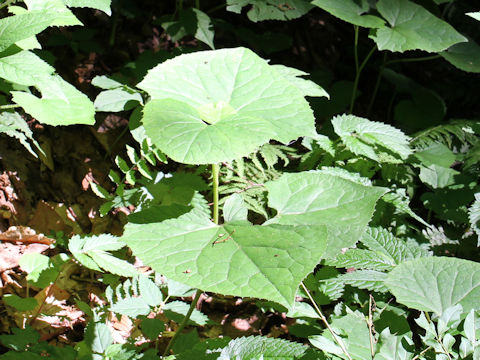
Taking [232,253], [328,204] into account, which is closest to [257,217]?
[328,204]

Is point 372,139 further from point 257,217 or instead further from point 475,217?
point 257,217

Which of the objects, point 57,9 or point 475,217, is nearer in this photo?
point 57,9

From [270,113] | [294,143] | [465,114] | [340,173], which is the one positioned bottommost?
[465,114]

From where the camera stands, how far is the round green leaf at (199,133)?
1.12m

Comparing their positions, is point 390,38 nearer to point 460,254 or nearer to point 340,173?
point 340,173

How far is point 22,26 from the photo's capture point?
1.57 meters

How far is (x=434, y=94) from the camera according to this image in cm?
358

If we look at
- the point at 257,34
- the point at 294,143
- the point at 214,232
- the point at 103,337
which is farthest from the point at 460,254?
the point at 257,34

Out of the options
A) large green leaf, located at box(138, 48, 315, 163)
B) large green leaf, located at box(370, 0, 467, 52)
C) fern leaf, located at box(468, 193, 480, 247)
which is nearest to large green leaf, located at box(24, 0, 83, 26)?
large green leaf, located at box(138, 48, 315, 163)

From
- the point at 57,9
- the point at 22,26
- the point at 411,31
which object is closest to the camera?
the point at 22,26

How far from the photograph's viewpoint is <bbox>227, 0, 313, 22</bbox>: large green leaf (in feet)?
9.02

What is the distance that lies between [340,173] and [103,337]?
3.99 ft

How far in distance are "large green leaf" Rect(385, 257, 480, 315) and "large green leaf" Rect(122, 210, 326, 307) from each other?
13.0 inches

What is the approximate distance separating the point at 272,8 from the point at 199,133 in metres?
1.87
